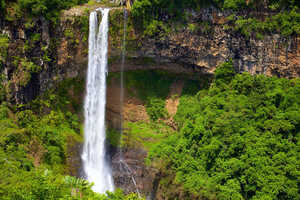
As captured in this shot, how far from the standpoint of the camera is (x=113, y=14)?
2259 centimetres

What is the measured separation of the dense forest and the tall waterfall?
94 cm

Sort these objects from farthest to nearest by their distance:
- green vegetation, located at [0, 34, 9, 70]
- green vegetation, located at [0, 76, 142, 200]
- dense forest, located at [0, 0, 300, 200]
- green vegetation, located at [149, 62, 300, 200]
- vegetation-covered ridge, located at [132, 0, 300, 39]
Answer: green vegetation, located at [0, 34, 9, 70] < vegetation-covered ridge, located at [132, 0, 300, 39] < dense forest, located at [0, 0, 300, 200] < green vegetation, located at [149, 62, 300, 200] < green vegetation, located at [0, 76, 142, 200]

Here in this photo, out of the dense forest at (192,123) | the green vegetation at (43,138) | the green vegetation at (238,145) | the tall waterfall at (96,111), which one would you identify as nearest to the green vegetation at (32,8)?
the dense forest at (192,123)

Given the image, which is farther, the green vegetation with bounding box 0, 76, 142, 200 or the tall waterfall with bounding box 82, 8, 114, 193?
the tall waterfall with bounding box 82, 8, 114, 193

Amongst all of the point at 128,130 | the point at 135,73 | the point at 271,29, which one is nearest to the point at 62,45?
the point at 135,73

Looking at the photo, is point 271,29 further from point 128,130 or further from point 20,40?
point 20,40

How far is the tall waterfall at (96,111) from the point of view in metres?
22.5

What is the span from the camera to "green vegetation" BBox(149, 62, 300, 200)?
16.4 m

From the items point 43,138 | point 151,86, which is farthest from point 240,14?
point 43,138

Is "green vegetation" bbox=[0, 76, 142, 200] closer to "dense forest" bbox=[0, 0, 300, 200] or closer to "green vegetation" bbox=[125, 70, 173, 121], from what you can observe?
"dense forest" bbox=[0, 0, 300, 200]

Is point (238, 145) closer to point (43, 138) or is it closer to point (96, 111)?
point (96, 111)

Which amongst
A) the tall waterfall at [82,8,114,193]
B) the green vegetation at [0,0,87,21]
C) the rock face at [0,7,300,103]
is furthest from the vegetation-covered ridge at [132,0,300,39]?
the green vegetation at [0,0,87,21]

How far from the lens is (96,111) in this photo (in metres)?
23.5

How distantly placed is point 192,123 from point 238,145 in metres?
3.65
